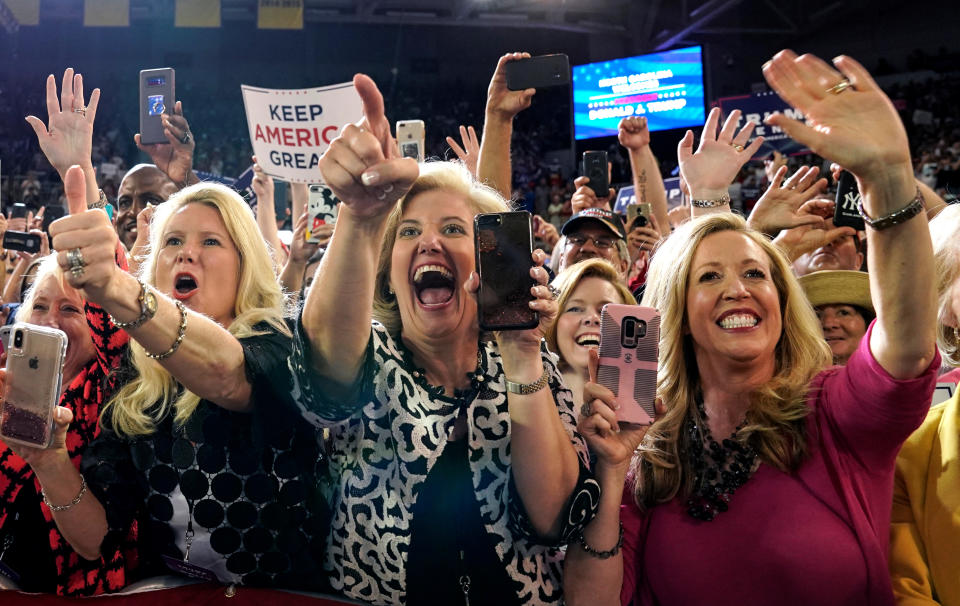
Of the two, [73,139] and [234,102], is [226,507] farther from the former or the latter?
[234,102]

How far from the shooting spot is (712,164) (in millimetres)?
2648

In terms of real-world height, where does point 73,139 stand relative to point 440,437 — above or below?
above

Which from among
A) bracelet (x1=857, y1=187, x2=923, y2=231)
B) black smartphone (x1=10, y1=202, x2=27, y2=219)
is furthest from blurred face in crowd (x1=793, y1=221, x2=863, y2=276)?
black smartphone (x1=10, y1=202, x2=27, y2=219)

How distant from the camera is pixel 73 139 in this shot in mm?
2111

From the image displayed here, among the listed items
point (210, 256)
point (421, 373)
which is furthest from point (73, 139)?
point (421, 373)

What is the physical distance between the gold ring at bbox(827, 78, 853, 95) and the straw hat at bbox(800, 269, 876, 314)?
1260 millimetres

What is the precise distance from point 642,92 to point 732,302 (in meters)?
8.39

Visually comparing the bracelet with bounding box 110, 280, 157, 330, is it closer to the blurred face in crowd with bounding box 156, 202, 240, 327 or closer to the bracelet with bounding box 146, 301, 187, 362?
the bracelet with bounding box 146, 301, 187, 362

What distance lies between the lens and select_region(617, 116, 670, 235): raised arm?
3361mm

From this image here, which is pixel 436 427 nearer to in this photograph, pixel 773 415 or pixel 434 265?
pixel 434 265

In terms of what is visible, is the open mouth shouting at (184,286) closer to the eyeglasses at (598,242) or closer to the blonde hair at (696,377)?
the blonde hair at (696,377)

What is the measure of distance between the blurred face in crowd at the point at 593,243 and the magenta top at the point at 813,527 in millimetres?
1482

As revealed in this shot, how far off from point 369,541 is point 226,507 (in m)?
0.29

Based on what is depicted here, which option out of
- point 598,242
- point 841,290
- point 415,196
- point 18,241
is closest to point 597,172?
point 598,242
